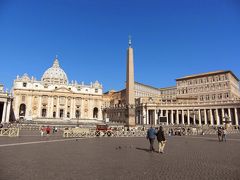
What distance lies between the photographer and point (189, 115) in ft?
234

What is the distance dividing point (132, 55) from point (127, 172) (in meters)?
21.0

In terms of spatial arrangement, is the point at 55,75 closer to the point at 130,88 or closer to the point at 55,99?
the point at 55,99

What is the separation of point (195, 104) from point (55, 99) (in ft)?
153

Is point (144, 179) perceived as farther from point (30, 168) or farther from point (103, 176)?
point (30, 168)

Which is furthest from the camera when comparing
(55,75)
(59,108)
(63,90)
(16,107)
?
(55,75)

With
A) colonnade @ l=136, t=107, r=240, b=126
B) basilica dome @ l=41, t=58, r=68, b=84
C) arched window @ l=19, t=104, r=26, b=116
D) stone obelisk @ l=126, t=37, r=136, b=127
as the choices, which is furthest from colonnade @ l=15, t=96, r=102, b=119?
stone obelisk @ l=126, t=37, r=136, b=127

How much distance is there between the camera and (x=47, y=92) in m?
76.3

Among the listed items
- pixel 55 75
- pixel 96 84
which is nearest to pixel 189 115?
pixel 96 84

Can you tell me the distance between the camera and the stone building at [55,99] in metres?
72.6

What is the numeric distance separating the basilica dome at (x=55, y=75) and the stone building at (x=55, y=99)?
12.9 meters

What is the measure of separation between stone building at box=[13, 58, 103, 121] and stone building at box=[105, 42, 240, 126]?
1098 cm

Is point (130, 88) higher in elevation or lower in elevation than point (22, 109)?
lower

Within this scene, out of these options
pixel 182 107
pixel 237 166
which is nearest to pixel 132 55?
pixel 237 166

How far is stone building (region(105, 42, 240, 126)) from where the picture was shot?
61.9 m
